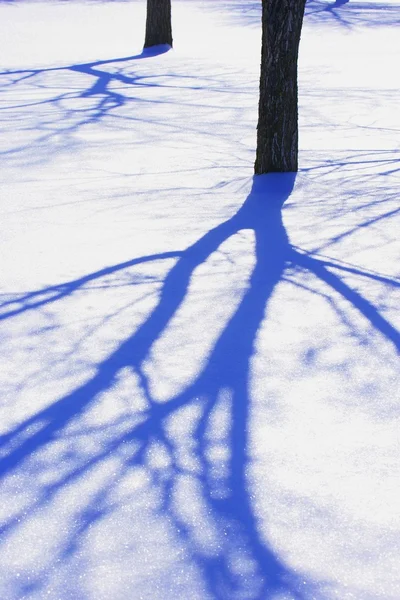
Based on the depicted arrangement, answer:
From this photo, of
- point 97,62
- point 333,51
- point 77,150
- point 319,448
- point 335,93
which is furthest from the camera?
point 333,51

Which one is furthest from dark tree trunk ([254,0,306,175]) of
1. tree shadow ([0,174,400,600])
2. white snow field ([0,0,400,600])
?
tree shadow ([0,174,400,600])

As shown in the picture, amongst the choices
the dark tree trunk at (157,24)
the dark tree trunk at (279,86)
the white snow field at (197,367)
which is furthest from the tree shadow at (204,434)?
the dark tree trunk at (157,24)

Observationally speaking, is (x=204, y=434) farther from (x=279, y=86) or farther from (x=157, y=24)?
(x=157, y=24)

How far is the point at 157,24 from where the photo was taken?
14383 mm

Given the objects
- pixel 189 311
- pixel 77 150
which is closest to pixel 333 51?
pixel 77 150

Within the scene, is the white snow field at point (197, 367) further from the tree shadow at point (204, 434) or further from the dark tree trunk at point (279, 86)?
the dark tree trunk at point (279, 86)

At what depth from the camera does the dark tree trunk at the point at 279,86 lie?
6250 millimetres

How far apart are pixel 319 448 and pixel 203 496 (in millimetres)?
565

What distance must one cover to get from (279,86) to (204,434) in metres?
4.13

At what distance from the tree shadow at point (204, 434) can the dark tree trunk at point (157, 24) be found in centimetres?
1051

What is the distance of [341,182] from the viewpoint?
674cm

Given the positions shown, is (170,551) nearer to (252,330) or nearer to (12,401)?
(12,401)

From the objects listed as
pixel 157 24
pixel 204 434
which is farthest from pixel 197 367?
pixel 157 24

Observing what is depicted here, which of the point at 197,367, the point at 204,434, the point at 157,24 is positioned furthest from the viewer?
the point at 157,24
